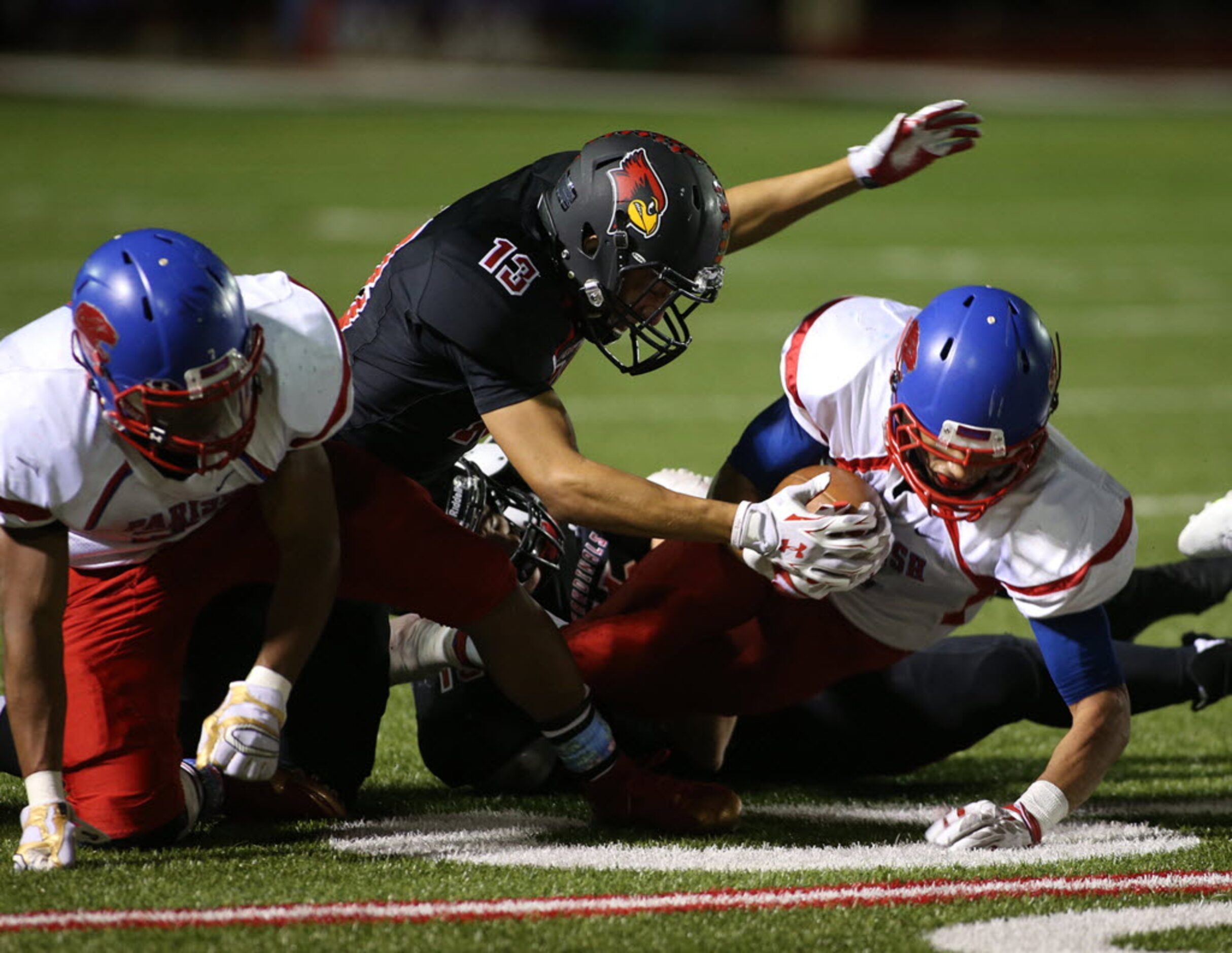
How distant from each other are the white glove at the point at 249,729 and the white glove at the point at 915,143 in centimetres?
181

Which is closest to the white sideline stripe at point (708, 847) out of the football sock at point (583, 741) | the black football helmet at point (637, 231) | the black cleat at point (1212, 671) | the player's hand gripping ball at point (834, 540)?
the football sock at point (583, 741)

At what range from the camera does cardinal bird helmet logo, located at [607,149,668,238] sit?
348 centimetres

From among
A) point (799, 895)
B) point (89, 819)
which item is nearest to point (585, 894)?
point (799, 895)

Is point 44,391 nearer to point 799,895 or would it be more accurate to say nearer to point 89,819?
point 89,819

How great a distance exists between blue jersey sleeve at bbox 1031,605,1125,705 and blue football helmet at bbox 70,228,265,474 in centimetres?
142

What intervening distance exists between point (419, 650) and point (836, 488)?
101 centimetres

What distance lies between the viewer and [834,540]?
3.17 meters

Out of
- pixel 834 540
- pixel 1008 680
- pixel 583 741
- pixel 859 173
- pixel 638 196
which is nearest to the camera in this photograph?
pixel 834 540

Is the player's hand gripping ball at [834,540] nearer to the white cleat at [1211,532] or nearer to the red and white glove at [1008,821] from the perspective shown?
the red and white glove at [1008,821]

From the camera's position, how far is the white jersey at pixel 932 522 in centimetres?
315

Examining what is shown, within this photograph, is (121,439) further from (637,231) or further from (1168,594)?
(1168,594)

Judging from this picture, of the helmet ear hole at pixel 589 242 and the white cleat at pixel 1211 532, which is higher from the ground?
the helmet ear hole at pixel 589 242

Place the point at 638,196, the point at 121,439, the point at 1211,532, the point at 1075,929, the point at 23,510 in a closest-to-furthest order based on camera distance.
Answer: the point at 1075,929, the point at 23,510, the point at 121,439, the point at 638,196, the point at 1211,532

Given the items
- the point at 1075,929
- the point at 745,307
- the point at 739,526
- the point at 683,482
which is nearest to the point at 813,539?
the point at 739,526
